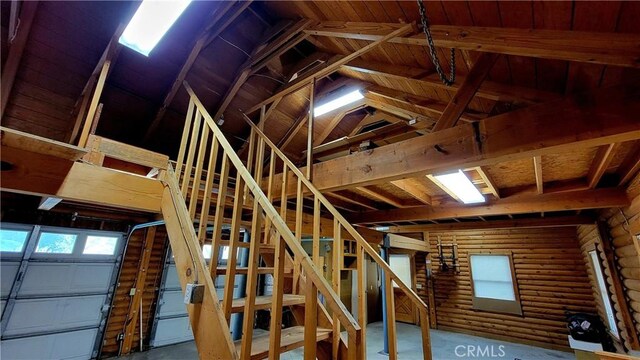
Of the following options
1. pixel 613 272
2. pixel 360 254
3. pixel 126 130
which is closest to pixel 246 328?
pixel 360 254

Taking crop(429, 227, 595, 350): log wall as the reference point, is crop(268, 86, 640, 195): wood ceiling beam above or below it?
above

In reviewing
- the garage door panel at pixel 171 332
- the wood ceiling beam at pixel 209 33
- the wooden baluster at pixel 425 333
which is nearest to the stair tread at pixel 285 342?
the wooden baluster at pixel 425 333

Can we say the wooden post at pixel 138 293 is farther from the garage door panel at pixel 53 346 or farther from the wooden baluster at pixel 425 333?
the wooden baluster at pixel 425 333

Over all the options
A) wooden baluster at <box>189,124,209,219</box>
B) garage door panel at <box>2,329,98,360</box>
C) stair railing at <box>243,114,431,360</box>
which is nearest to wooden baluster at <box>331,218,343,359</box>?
stair railing at <box>243,114,431,360</box>

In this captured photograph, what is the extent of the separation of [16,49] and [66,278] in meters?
4.23

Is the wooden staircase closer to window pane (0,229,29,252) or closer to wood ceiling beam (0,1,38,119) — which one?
wood ceiling beam (0,1,38,119)

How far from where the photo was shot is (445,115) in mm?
2160

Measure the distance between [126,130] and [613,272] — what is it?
8.03 meters

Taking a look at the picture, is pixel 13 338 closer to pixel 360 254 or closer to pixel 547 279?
pixel 360 254

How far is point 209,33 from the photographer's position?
3.70 metres

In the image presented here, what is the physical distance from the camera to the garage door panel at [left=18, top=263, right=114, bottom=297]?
15.9 feet

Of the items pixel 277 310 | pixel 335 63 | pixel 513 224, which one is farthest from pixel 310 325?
pixel 513 224

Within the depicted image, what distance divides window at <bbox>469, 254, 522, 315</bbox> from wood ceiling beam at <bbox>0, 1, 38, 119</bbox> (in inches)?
391

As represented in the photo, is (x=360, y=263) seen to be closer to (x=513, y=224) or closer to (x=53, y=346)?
(x=513, y=224)
